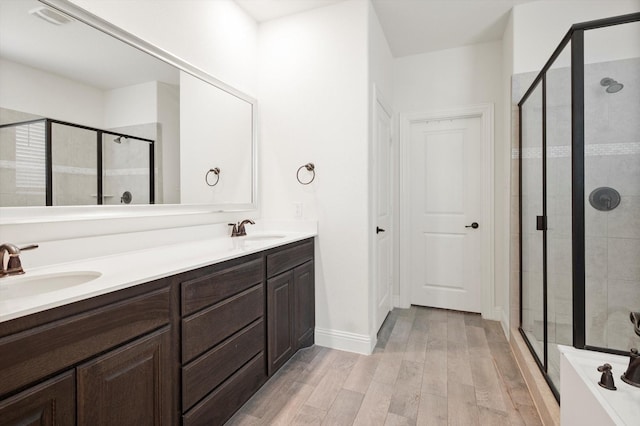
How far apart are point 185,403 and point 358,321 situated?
1.42m

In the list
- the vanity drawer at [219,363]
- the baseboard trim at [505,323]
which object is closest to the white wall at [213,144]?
the vanity drawer at [219,363]

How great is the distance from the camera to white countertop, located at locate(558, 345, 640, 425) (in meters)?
0.95

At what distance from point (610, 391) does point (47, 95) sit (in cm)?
247

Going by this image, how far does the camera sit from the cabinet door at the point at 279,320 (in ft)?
6.33

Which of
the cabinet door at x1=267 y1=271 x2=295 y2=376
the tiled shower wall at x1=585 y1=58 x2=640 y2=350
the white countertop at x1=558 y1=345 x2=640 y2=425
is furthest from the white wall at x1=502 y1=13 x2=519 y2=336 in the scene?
the cabinet door at x1=267 y1=271 x2=295 y2=376

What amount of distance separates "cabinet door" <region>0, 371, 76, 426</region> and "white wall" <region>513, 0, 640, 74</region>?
335cm

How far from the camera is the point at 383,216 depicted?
9.86 feet

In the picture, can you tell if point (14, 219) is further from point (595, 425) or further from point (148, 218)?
point (595, 425)

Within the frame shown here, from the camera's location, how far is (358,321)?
244cm

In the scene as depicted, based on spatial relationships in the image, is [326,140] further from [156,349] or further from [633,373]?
[633,373]

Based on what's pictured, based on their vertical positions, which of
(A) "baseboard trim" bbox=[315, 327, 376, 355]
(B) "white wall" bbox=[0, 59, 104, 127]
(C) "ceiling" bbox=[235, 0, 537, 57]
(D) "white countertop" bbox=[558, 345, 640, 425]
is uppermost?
(C) "ceiling" bbox=[235, 0, 537, 57]

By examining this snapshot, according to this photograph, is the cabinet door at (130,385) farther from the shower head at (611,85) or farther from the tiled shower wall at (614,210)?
the shower head at (611,85)

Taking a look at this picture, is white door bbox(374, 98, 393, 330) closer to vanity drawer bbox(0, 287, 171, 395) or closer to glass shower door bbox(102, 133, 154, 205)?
glass shower door bbox(102, 133, 154, 205)

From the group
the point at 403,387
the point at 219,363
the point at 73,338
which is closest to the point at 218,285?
the point at 219,363
